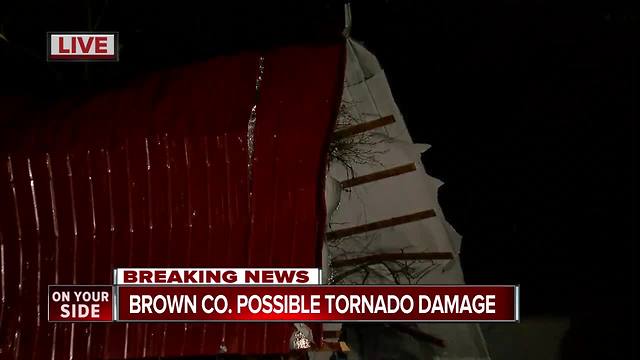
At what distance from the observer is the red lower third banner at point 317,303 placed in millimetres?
4312

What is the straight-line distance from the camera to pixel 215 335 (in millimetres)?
4172

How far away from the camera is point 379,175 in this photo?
16.0 ft

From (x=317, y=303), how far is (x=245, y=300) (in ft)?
1.57

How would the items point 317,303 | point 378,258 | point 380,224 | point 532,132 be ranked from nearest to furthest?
1. point 317,303
2. point 380,224
3. point 378,258
4. point 532,132

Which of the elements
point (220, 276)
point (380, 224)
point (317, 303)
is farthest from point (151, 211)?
point (380, 224)

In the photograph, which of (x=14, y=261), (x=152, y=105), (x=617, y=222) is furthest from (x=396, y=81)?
(x=14, y=261)

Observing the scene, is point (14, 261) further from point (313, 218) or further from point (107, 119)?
point (313, 218)

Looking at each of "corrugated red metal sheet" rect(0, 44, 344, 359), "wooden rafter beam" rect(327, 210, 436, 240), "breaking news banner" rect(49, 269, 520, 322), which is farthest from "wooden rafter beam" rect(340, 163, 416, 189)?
"corrugated red metal sheet" rect(0, 44, 344, 359)

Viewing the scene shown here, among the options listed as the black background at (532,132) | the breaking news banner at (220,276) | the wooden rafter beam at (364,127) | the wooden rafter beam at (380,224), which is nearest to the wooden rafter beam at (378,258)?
the wooden rafter beam at (380,224)

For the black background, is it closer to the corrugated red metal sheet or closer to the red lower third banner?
the red lower third banner

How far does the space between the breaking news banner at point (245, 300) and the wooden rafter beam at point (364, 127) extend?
1044 mm

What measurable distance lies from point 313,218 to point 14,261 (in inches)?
72.7

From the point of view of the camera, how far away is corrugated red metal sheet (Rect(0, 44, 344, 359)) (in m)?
4.09

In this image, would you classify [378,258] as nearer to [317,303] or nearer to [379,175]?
[379,175]
